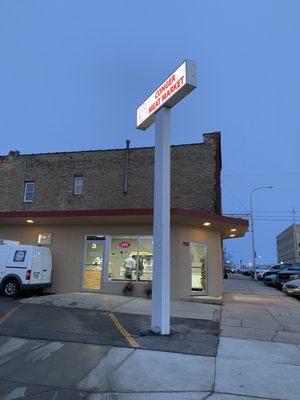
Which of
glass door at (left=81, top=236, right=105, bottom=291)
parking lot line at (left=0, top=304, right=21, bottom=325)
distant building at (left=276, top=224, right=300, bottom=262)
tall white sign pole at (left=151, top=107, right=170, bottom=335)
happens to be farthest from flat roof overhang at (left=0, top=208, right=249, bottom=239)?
distant building at (left=276, top=224, right=300, bottom=262)

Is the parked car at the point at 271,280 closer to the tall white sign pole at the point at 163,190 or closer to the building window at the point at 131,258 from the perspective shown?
the building window at the point at 131,258

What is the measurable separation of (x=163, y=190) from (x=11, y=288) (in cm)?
924

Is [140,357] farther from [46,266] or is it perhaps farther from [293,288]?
[293,288]

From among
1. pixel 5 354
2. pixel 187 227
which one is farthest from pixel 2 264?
pixel 5 354

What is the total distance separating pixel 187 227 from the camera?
18203 mm

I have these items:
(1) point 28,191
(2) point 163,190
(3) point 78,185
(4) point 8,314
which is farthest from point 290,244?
(4) point 8,314

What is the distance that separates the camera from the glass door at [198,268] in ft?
60.0

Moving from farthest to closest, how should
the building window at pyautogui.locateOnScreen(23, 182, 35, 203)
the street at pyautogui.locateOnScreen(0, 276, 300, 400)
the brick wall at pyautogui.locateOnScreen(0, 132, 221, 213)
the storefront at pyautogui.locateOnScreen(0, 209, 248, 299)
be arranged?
the building window at pyautogui.locateOnScreen(23, 182, 35, 203), the brick wall at pyautogui.locateOnScreen(0, 132, 221, 213), the storefront at pyautogui.locateOnScreen(0, 209, 248, 299), the street at pyautogui.locateOnScreen(0, 276, 300, 400)

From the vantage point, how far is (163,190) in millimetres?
10398

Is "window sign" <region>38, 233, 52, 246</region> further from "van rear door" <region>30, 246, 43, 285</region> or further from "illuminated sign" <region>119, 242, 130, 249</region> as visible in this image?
"illuminated sign" <region>119, 242, 130, 249</region>

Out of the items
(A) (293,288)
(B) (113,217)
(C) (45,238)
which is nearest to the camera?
(B) (113,217)

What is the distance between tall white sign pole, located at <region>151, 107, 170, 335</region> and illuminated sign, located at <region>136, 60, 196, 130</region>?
352 millimetres

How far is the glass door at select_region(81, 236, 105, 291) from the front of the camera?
1826cm

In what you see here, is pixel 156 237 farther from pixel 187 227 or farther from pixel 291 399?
pixel 187 227
